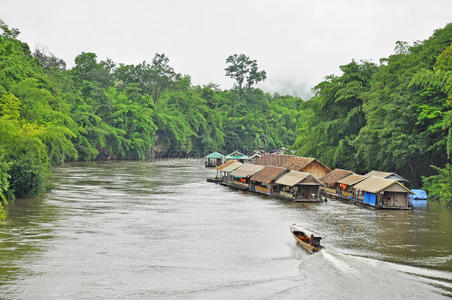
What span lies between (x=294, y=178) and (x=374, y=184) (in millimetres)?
6511

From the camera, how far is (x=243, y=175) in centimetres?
5006

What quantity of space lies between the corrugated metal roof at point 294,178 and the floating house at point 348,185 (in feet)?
9.84

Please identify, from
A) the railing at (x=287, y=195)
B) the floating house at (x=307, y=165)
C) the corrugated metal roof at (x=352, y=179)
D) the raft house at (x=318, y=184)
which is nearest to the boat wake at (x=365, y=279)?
the raft house at (x=318, y=184)

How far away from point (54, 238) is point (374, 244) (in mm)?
16432

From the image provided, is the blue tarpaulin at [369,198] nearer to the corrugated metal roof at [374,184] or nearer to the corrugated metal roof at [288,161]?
the corrugated metal roof at [374,184]

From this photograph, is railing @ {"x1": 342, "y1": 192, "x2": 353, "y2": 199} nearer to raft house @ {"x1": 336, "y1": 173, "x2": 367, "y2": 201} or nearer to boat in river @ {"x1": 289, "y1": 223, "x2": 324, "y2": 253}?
raft house @ {"x1": 336, "y1": 173, "x2": 367, "y2": 201}

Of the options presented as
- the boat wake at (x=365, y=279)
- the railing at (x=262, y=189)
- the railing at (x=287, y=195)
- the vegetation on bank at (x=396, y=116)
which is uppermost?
the vegetation on bank at (x=396, y=116)

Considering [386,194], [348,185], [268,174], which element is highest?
[268,174]

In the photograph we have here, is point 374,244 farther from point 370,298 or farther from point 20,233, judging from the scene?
point 20,233

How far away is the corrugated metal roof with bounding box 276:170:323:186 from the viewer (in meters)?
41.1

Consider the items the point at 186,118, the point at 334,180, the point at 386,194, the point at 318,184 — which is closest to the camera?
the point at 386,194

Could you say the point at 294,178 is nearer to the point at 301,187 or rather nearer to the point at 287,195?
the point at 301,187

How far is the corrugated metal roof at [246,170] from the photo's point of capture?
4980 centimetres

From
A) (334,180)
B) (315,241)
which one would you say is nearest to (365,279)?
(315,241)
